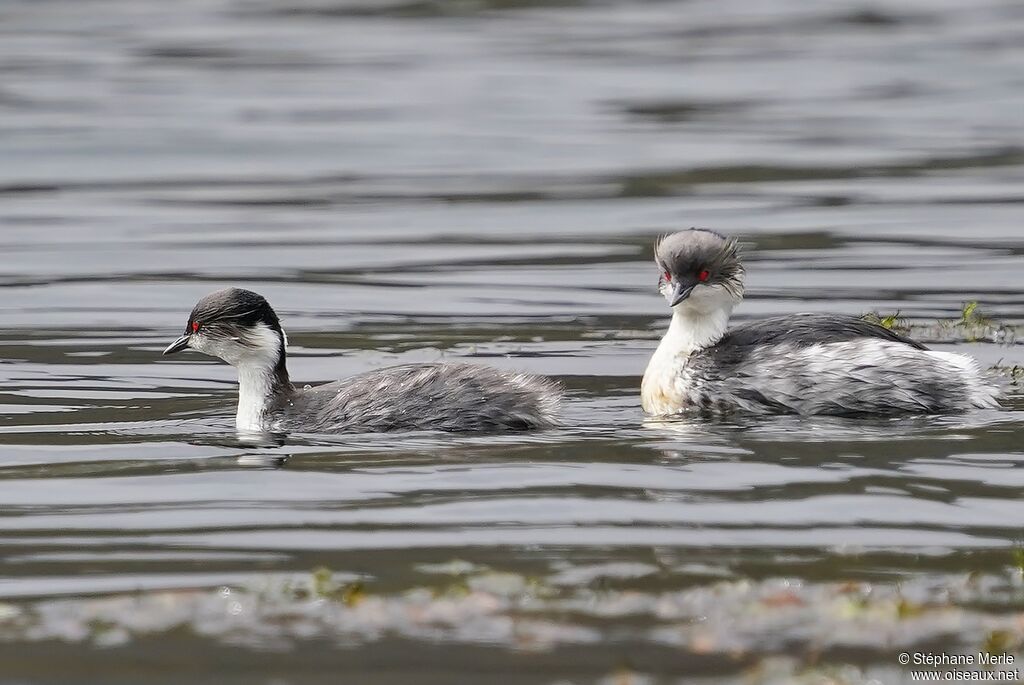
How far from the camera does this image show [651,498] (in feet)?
29.9

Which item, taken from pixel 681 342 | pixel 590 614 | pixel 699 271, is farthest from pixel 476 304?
pixel 590 614

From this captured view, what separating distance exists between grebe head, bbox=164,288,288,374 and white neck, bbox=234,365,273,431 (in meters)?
0.02

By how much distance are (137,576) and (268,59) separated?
1083 inches

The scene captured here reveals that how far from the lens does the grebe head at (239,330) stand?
443 inches

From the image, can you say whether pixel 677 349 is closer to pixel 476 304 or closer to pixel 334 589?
pixel 476 304

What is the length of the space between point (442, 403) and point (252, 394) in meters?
1.12

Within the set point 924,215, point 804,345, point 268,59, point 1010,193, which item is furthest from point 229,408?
point 268,59

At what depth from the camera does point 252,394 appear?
11.2m

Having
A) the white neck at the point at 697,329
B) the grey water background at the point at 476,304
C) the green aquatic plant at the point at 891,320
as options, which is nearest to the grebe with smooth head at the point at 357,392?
the grey water background at the point at 476,304

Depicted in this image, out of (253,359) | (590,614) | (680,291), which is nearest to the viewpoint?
(590,614)

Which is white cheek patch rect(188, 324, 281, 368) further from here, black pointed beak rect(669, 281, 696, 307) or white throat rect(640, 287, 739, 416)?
black pointed beak rect(669, 281, 696, 307)

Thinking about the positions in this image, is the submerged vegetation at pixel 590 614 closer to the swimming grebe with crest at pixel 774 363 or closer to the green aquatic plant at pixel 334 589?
the green aquatic plant at pixel 334 589

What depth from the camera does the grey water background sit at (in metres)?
7.43

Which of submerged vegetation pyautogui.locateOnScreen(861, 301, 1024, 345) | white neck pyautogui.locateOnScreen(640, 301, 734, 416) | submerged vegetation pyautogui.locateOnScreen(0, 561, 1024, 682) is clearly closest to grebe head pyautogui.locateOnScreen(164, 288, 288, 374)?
white neck pyautogui.locateOnScreen(640, 301, 734, 416)
